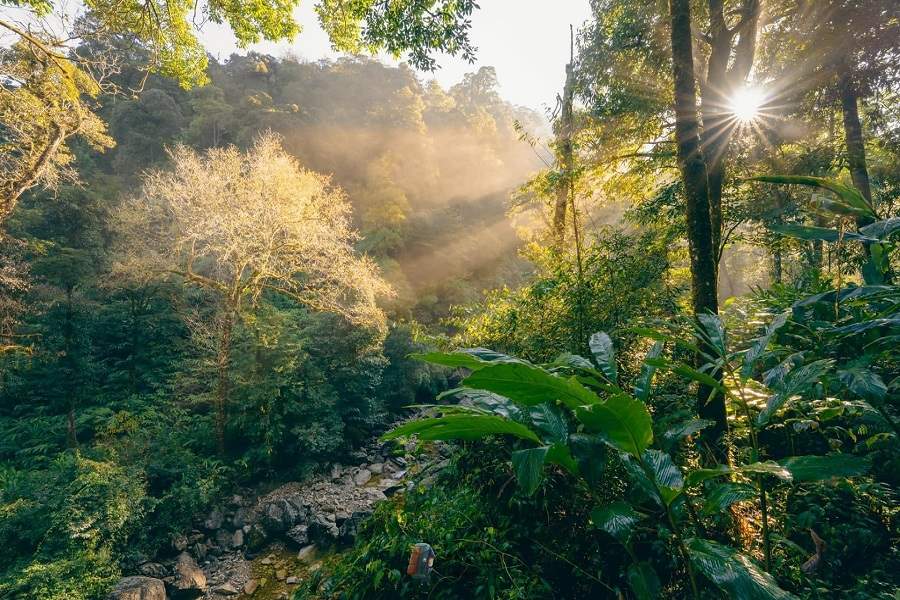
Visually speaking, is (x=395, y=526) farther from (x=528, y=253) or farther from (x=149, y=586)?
(x=149, y=586)

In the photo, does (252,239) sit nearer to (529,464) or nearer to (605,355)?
(605,355)

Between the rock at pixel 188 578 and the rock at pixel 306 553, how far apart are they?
1405 mm

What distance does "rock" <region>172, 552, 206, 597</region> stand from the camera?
5445 millimetres

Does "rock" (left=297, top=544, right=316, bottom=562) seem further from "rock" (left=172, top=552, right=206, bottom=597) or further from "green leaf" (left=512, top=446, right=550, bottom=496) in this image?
"green leaf" (left=512, top=446, right=550, bottom=496)

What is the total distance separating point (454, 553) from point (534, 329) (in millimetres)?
2767

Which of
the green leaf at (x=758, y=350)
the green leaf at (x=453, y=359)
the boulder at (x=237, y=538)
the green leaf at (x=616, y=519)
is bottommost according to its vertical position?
the boulder at (x=237, y=538)

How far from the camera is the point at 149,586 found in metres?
5.04

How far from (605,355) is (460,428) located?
0.84 metres

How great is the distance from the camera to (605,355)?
4.84 ft

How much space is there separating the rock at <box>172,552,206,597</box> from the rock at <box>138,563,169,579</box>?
0.17 metres

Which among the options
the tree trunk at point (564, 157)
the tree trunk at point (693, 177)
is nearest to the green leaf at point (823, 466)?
the tree trunk at point (693, 177)

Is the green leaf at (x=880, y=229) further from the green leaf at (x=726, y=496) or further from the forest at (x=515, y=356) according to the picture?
the green leaf at (x=726, y=496)

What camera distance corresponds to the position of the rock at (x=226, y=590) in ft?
18.0

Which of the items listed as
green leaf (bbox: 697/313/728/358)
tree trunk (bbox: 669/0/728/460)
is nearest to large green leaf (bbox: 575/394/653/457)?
green leaf (bbox: 697/313/728/358)
